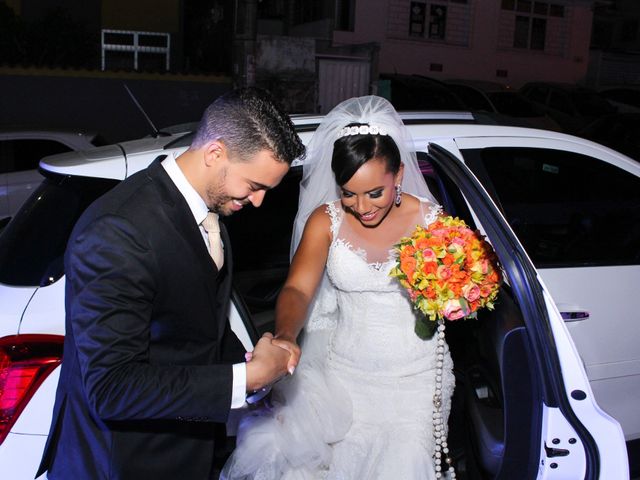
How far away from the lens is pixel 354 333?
2957 millimetres

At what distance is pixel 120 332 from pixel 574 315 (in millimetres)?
2063

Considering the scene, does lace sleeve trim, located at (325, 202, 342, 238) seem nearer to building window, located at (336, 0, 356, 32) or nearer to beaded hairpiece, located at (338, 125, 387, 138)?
beaded hairpiece, located at (338, 125, 387, 138)

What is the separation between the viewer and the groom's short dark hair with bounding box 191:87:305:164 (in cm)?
191

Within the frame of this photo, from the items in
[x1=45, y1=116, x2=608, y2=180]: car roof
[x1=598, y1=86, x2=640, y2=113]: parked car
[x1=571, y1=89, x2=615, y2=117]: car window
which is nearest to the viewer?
[x1=45, y1=116, x2=608, y2=180]: car roof

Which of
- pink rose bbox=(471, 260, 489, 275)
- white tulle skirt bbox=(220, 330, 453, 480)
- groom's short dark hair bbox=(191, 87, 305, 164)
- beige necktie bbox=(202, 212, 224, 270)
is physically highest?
groom's short dark hair bbox=(191, 87, 305, 164)

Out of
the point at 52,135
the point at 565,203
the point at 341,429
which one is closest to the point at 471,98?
the point at 52,135

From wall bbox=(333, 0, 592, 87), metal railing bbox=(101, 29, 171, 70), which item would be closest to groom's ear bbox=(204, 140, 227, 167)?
metal railing bbox=(101, 29, 171, 70)

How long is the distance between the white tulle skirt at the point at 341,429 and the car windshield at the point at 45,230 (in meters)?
0.93

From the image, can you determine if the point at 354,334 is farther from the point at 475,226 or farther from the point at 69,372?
the point at 69,372

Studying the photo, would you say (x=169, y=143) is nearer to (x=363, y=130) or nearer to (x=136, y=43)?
(x=363, y=130)

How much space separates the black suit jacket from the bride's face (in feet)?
2.83

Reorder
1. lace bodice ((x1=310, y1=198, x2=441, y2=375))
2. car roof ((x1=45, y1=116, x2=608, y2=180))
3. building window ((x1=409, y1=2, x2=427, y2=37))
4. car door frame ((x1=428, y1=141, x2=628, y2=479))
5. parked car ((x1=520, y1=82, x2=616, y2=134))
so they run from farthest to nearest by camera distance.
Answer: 1. building window ((x1=409, y1=2, x2=427, y2=37))
2. parked car ((x1=520, y1=82, x2=616, y2=134))
3. lace bodice ((x1=310, y1=198, x2=441, y2=375))
4. car roof ((x1=45, y1=116, x2=608, y2=180))
5. car door frame ((x1=428, y1=141, x2=628, y2=479))

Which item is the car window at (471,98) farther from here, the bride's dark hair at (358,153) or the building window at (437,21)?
the bride's dark hair at (358,153)

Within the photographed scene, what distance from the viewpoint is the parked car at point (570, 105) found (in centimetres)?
1513
